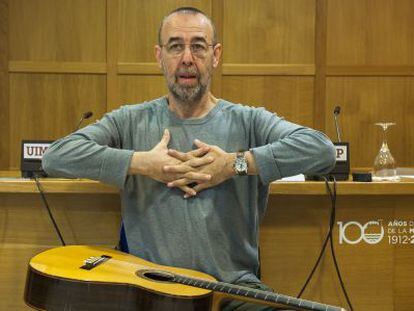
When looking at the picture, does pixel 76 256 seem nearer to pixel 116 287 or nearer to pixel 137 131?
pixel 116 287

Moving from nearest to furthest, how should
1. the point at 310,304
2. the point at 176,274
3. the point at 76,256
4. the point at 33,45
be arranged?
1. the point at 310,304
2. the point at 176,274
3. the point at 76,256
4. the point at 33,45

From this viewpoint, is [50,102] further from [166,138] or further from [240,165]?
[240,165]

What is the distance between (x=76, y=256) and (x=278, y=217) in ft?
2.30

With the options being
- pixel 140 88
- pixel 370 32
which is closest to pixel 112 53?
pixel 140 88

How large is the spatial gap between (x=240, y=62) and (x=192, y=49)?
2.11 m

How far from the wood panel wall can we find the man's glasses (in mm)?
2030

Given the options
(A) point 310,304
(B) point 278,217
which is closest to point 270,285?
(B) point 278,217

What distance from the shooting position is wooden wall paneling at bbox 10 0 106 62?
3727mm

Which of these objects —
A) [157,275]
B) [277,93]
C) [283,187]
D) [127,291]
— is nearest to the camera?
[127,291]

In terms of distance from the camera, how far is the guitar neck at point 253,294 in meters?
1.30

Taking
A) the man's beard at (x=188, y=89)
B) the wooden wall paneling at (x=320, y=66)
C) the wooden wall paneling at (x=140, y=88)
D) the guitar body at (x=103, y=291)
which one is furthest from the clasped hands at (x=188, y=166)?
the wooden wall paneling at (x=320, y=66)

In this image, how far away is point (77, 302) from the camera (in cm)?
138

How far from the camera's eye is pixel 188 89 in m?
1.73

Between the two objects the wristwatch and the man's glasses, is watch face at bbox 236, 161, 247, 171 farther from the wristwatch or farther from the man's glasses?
the man's glasses
